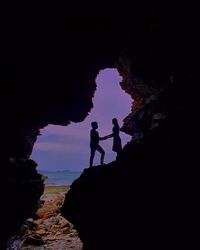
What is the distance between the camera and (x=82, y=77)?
17.9 metres

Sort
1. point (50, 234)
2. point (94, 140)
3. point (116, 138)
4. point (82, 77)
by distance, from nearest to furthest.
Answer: point (116, 138) < point (94, 140) < point (82, 77) < point (50, 234)

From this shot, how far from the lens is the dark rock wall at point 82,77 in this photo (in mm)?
9625

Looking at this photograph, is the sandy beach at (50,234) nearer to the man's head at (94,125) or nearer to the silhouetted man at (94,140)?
the silhouetted man at (94,140)

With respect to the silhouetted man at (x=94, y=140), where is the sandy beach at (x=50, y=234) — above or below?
below

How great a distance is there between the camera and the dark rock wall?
9625mm

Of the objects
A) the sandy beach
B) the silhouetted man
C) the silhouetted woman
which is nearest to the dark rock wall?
the silhouetted woman

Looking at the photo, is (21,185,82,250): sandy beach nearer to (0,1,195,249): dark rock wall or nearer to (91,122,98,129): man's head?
(0,1,195,249): dark rock wall

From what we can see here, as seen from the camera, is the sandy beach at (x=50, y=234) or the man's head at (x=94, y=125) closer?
the man's head at (x=94, y=125)

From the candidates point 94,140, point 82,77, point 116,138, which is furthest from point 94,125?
point 82,77

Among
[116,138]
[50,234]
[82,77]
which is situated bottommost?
[50,234]

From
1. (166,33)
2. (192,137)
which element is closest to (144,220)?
(192,137)

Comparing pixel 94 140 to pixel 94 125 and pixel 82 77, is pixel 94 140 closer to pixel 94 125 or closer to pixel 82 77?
pixel 94 125

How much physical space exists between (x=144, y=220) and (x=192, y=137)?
3140 millimetres

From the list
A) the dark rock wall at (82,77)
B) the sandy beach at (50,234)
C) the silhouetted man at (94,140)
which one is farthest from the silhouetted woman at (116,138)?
the sandy beach at (50,234)
